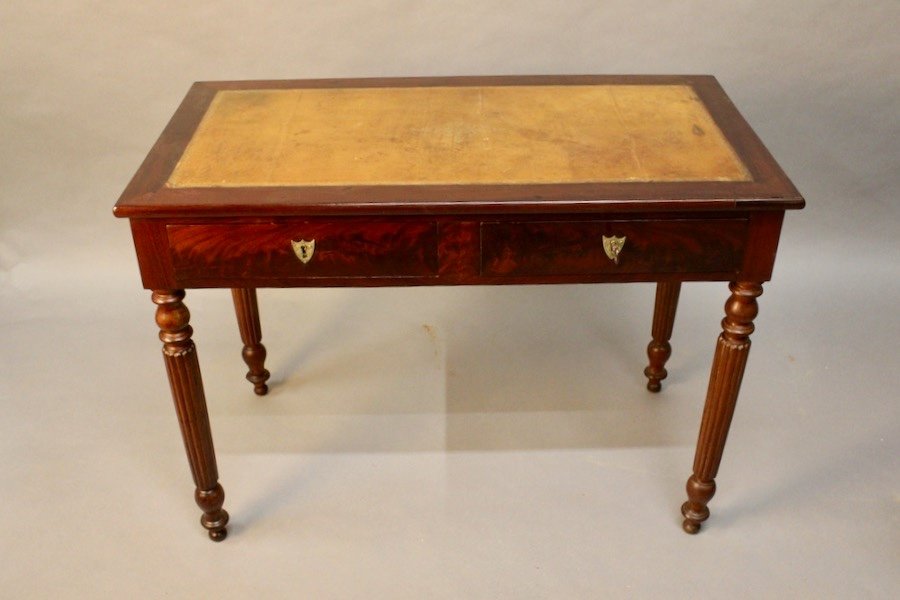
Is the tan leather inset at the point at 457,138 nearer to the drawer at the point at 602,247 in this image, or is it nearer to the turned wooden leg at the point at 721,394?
the drawer at the point at 602,247

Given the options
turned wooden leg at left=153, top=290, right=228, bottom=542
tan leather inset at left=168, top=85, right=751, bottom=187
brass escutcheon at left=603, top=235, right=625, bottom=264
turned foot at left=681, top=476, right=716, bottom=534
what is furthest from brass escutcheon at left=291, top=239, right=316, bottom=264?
turned foot at left=681, top=476, right=716, bottom=534

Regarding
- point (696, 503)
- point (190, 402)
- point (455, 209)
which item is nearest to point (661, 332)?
point (696, 503)

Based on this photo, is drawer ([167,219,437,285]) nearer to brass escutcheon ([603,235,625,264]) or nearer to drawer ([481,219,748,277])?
drawer ([481,219,748,277])

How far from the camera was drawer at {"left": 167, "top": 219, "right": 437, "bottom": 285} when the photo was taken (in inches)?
79.8

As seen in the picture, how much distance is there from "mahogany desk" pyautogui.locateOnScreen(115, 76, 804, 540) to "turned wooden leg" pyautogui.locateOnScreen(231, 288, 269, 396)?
0.56 meters

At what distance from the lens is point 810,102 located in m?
3.20

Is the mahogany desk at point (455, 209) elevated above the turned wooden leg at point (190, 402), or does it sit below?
above

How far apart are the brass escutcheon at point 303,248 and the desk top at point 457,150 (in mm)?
77

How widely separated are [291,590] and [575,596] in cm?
66

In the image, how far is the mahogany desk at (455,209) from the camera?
2.00m

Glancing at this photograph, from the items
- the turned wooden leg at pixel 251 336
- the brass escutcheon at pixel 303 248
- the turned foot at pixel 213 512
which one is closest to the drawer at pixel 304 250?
the brass escutcheon at pixel 303 248

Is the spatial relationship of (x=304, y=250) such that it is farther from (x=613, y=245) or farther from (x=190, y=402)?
(x=613, y=245)

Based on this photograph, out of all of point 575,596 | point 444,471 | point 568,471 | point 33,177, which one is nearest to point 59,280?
point 33,177

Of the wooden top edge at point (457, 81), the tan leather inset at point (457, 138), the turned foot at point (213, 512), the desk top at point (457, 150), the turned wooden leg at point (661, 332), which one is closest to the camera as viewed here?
the desk top at point (457, 150)
